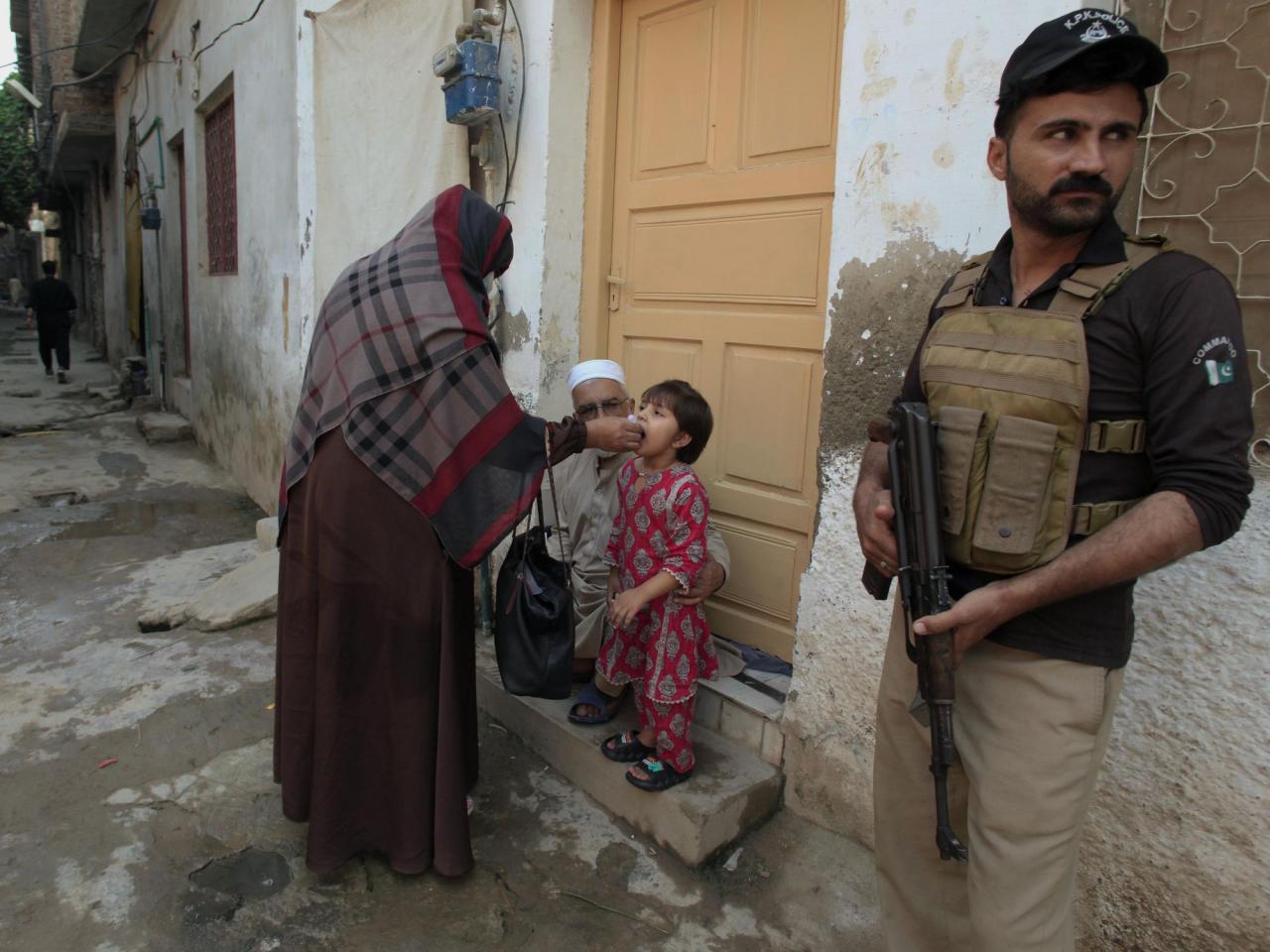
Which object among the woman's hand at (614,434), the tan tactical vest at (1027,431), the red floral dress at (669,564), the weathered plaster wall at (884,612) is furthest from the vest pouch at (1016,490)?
the woman's hand at (614,434)

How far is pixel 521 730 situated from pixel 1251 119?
2682 millimetres

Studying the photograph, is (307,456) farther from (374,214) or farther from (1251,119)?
(374,214)

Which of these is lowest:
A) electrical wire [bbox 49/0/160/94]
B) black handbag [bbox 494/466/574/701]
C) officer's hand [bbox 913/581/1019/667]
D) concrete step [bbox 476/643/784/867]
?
concrete step [bbox 476/643/784/867]

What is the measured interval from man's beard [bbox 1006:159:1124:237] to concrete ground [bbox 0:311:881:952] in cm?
181

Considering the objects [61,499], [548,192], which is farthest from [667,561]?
[61,499]

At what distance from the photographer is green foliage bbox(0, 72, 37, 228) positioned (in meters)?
22.8

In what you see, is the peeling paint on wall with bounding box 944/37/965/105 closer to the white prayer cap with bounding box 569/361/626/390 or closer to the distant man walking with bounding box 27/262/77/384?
the white prayer cap with bounding box 569/361/626/390

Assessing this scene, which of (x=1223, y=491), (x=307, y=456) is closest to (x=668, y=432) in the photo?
(x=307, y=456)

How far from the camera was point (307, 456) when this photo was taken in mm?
2383

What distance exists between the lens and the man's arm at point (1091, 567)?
1.27 metres

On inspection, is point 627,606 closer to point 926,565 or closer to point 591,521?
point 591,521

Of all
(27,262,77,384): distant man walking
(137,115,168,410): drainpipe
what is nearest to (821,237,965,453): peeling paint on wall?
(137,115,168,410): drainpipe

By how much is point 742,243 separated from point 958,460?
1736 mm

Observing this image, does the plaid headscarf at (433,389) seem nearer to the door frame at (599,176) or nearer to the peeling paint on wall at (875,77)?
the peeling paint on wall at (875,77)
